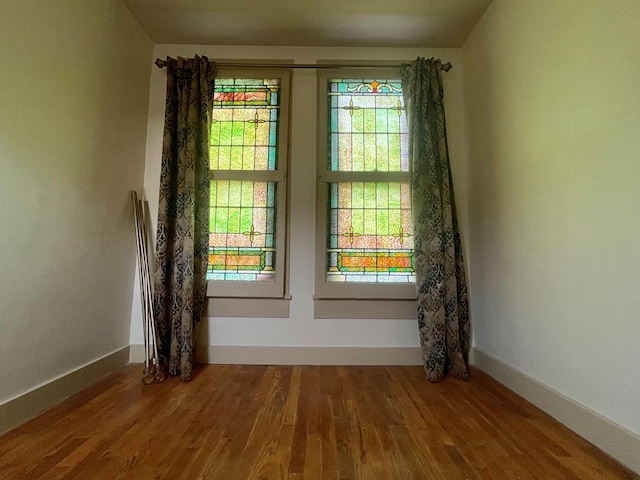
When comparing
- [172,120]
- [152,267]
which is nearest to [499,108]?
[172,120]

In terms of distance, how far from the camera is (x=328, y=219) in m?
2.42

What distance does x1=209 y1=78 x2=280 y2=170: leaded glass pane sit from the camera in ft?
8.04

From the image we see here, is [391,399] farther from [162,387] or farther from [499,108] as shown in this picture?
[499,108]

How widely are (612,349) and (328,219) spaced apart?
1.71 m

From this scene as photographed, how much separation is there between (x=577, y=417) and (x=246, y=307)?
1934 mm

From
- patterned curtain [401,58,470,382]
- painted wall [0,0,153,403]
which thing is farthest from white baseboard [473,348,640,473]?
painted wall [0,0,153,403]

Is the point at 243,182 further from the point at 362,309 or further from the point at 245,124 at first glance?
the point at 362,309

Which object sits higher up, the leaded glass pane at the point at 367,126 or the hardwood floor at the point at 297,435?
the leaded glass pane at the point at 367,126

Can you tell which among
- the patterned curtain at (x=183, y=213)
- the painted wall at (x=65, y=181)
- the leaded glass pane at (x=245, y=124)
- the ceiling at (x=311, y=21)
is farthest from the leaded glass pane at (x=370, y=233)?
the painted wall at (x=65, y=181)

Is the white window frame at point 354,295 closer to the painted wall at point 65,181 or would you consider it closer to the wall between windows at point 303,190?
the wall between windows at point 303,190

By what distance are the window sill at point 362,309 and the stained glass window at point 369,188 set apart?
0.16 metres

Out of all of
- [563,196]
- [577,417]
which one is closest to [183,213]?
[563,196]

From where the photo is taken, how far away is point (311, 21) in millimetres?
2238

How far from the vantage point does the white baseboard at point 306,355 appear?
2277mm
